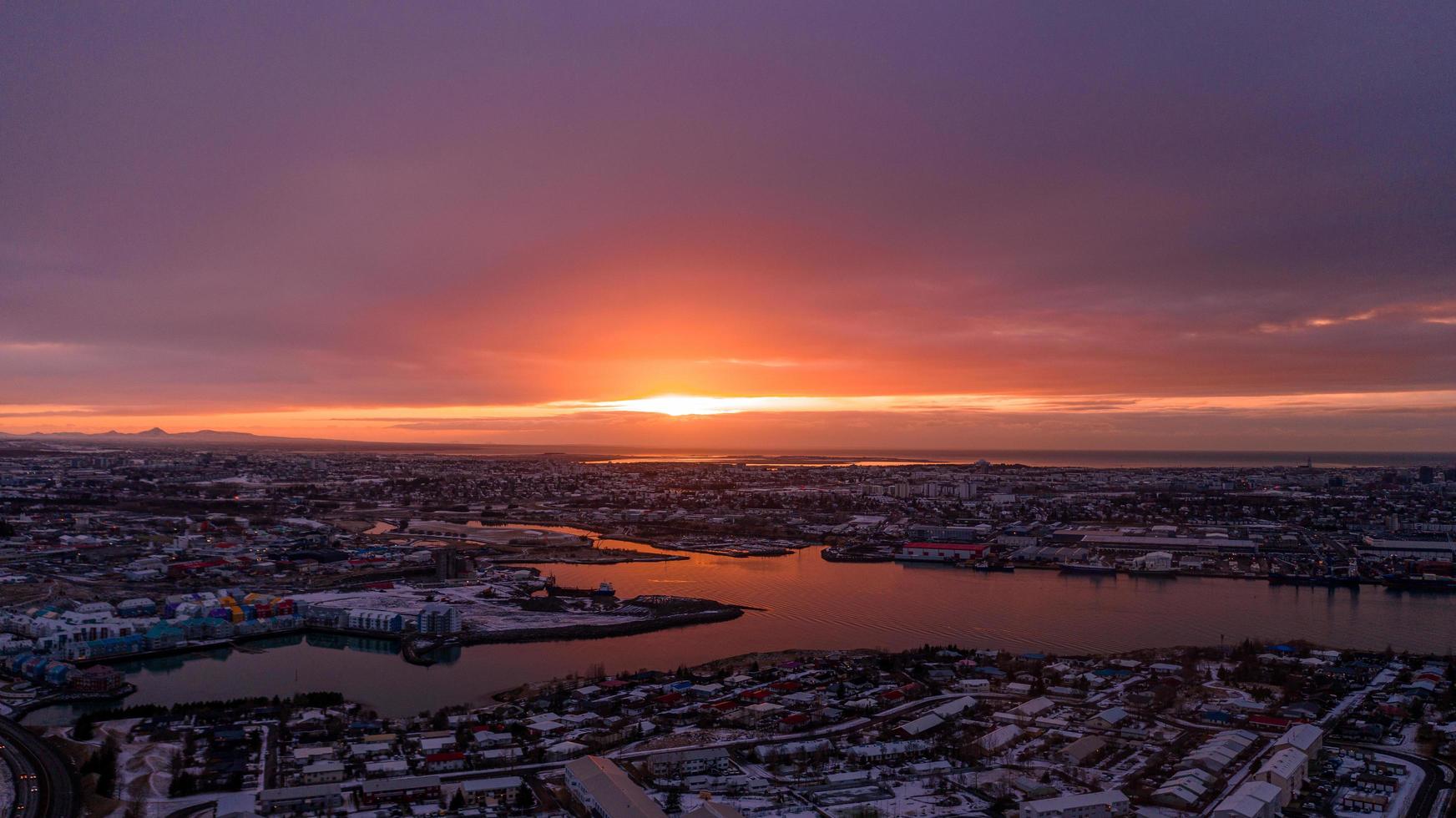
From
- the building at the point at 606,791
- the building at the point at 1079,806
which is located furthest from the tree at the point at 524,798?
the building at the point at 1079,806

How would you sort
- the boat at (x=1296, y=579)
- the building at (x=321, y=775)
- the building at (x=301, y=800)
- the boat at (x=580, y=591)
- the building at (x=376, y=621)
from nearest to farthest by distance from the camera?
1. the building at (x=301, y=800)
2. the building at (x=321, y=775)
3. the building at (x=376, y=621)
4. the boat at (x=580, y=591)
5. the boat at (x=1296, y=579)

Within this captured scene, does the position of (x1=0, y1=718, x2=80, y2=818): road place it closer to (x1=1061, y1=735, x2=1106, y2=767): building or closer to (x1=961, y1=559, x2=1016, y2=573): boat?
(x1=1061, y1=735, x2=1106, y2=767): building

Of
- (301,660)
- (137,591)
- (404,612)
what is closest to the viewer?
(301,660)

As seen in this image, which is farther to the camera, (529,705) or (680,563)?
(680,563)

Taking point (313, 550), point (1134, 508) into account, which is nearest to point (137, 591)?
point (313, 550)

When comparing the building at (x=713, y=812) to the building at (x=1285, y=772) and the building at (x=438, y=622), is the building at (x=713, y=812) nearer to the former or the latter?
the building at (x=1285, y=772)

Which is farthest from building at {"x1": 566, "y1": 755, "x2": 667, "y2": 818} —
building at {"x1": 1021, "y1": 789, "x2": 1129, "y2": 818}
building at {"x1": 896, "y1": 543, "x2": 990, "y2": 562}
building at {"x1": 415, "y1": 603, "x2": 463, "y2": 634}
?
building at {"x1": 896, "y1": 543, "x2": 990, "y2": 562}

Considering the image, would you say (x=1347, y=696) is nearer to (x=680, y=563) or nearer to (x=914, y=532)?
(x=680, y=563)
